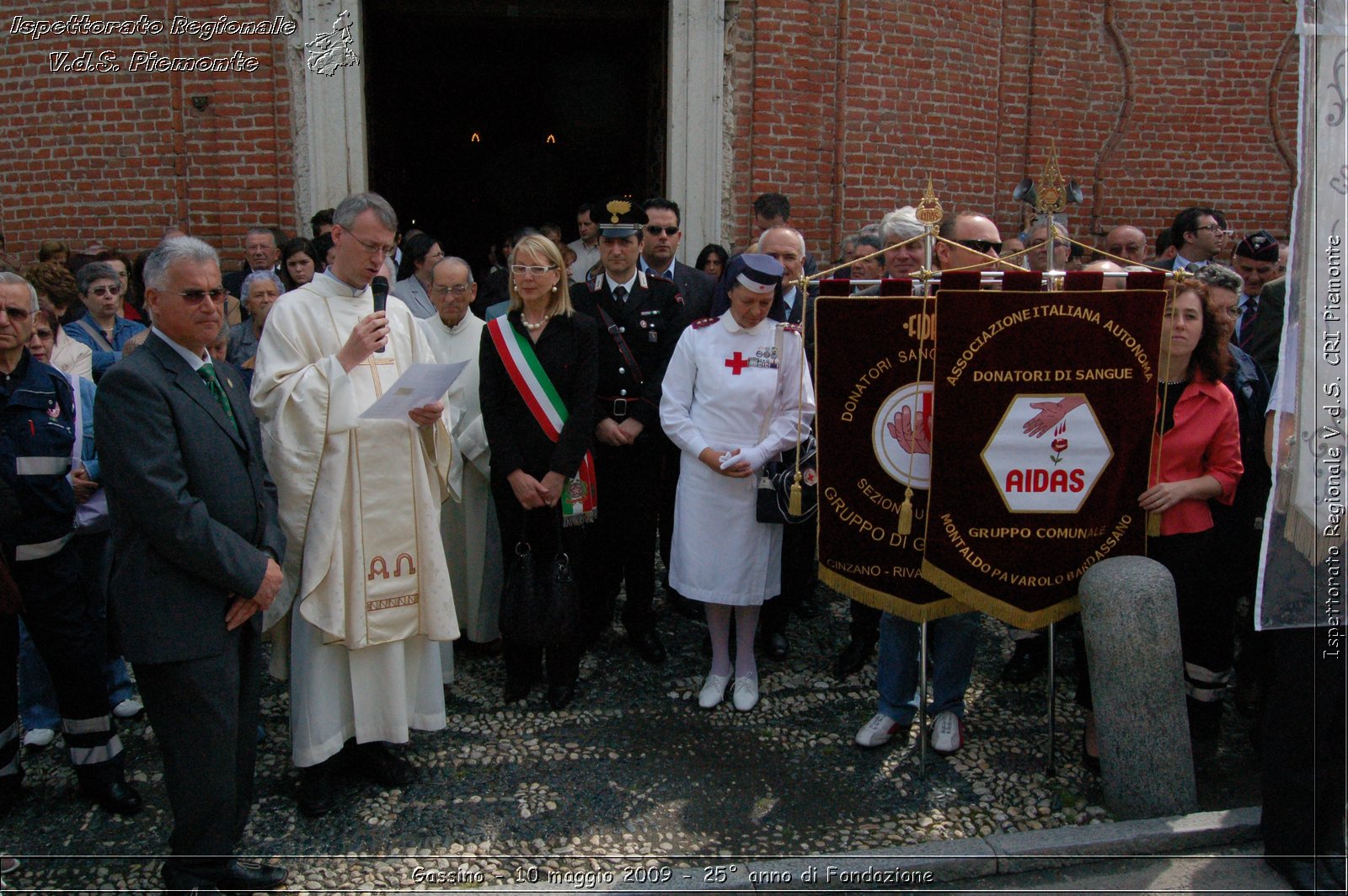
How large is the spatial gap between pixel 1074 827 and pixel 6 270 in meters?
4.54

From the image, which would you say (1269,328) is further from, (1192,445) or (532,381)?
(532,381)

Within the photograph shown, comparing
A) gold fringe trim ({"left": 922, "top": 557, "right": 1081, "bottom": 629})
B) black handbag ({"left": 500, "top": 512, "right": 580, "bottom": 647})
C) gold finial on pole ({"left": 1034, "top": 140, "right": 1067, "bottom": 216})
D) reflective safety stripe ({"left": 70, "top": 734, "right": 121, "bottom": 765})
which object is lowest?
reflective safety stripe ({"left": 70, "top": 734, "right": 121, "bottom": 765})

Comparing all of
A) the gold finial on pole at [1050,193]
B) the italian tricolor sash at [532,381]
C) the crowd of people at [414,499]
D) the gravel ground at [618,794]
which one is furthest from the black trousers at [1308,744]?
the italian tricolor sash at [532,381]

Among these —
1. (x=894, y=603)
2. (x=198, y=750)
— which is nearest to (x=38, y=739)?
(x=198, y=750)

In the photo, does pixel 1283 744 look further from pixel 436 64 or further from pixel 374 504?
pixel 436 64

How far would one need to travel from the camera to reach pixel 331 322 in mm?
3965

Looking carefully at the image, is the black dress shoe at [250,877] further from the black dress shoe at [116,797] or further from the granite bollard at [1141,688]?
the granite bollard at [1141,688]

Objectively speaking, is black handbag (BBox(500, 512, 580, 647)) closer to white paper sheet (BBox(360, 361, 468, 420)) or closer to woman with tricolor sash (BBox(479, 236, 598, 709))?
woman with tricolor sash (BBox(479, 236, 598, 709))

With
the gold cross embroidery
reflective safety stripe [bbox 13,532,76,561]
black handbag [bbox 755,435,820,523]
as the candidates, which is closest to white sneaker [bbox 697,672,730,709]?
black handbag [bbox 755,435,820,523]

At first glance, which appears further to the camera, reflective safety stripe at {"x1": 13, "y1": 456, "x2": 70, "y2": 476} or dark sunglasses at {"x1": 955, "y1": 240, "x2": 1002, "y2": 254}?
dark sunglasses at {"x1": 955, "y1": 240, "x2": 1002, "y2": 254}

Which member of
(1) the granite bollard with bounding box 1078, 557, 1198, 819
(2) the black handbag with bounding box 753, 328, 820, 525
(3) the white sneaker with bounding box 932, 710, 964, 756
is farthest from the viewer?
(2) the black handbag with bounding box 753, 328, 820, 525

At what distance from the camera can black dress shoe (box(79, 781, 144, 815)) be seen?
387 cm

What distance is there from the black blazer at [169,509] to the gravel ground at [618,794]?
3.40ft

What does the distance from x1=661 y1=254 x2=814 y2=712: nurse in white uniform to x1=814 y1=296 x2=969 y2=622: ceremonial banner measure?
44cm
